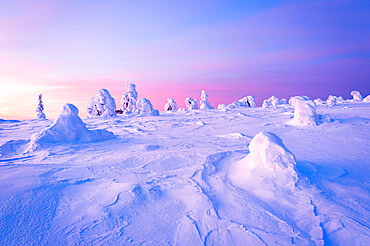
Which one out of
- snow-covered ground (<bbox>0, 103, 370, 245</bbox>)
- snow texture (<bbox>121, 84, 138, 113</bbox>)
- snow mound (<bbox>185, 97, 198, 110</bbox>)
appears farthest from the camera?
snow mound (<bbox>185, 97, 198, 110</bbox>)

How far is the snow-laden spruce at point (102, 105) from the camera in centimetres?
2238

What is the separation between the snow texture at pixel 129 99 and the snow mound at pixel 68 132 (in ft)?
60.2

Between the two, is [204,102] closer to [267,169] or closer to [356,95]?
[356,95]

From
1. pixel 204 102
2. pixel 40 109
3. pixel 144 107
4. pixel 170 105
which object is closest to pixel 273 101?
pixel 204 102

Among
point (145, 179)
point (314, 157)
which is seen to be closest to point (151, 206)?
point (145, 179)

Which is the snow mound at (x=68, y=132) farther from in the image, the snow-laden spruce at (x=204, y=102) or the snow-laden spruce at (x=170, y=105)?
the snow-laden spruce at (x=204, y=102)

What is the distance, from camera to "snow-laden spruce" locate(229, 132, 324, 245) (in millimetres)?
3059

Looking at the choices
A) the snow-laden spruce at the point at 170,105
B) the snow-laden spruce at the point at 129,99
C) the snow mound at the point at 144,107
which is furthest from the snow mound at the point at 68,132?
the snow-laden spruce at the point at 170,105

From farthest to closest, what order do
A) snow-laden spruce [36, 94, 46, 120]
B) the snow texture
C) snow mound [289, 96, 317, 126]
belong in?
snow-laden spruce [36, 94, 46, 120] → the snow texture → snow mound [289, 96, 317, 126]

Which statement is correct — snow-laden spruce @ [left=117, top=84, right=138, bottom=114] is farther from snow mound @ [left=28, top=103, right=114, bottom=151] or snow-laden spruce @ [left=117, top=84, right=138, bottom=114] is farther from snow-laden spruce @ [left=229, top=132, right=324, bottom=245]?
snow-laden spruce @ [left=229, top=132, right=324, bottom=245]

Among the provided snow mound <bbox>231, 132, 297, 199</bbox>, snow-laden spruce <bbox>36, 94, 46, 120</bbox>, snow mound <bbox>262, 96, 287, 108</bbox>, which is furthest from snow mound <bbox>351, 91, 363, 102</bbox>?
snow-laden spruce <bbox>36, 94, 46, 120</bbox>

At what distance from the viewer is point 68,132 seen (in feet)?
25.5

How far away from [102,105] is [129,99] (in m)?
4.83

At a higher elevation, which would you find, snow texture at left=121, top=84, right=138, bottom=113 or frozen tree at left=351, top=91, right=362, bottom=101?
snow texture at left=121, top=84, right=138, bottom=113
